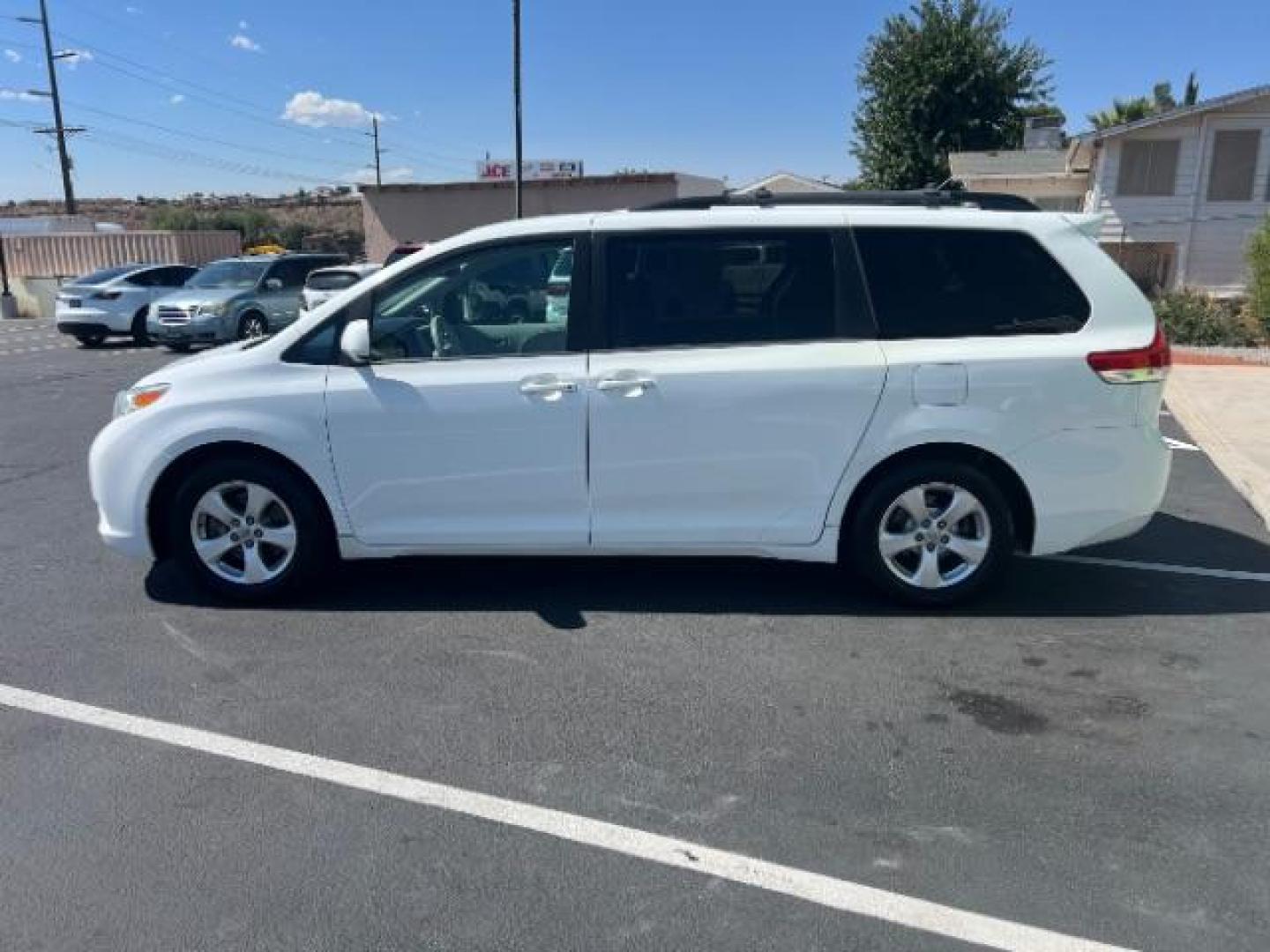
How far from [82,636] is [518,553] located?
201 cm

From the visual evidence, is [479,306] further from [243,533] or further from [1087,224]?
[1087,224]

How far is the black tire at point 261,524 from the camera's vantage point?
4.67 meters

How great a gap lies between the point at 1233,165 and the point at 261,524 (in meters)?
24.8

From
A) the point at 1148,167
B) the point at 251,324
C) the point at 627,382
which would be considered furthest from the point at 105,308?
the point at 1148,167

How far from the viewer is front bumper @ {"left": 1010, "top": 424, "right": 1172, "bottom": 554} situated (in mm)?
4492

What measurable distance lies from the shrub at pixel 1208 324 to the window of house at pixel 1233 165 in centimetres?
811

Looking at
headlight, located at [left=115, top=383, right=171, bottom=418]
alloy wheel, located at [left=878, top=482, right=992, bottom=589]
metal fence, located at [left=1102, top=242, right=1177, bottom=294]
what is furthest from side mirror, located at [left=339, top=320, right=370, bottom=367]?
metal fence, located at [left=1102, top=242, right=1177, bottom=294]

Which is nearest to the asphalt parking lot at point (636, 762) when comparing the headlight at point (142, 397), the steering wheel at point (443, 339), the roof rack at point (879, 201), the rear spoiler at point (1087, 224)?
the headlight at point (142, 397)

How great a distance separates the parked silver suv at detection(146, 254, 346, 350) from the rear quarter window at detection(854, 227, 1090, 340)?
1472 cm

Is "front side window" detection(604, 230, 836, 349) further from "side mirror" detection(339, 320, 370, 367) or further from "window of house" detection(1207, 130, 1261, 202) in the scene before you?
→ "window of house" detection(1207, 130, 1261, 202)

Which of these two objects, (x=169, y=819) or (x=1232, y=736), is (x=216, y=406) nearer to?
(x=169, y=819)

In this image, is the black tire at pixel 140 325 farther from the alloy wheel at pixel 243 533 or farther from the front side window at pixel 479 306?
the front side window at pixel 479 306

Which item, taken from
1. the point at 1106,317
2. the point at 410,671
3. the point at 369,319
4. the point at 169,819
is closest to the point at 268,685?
the point at 410,671

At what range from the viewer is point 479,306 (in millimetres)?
4711
